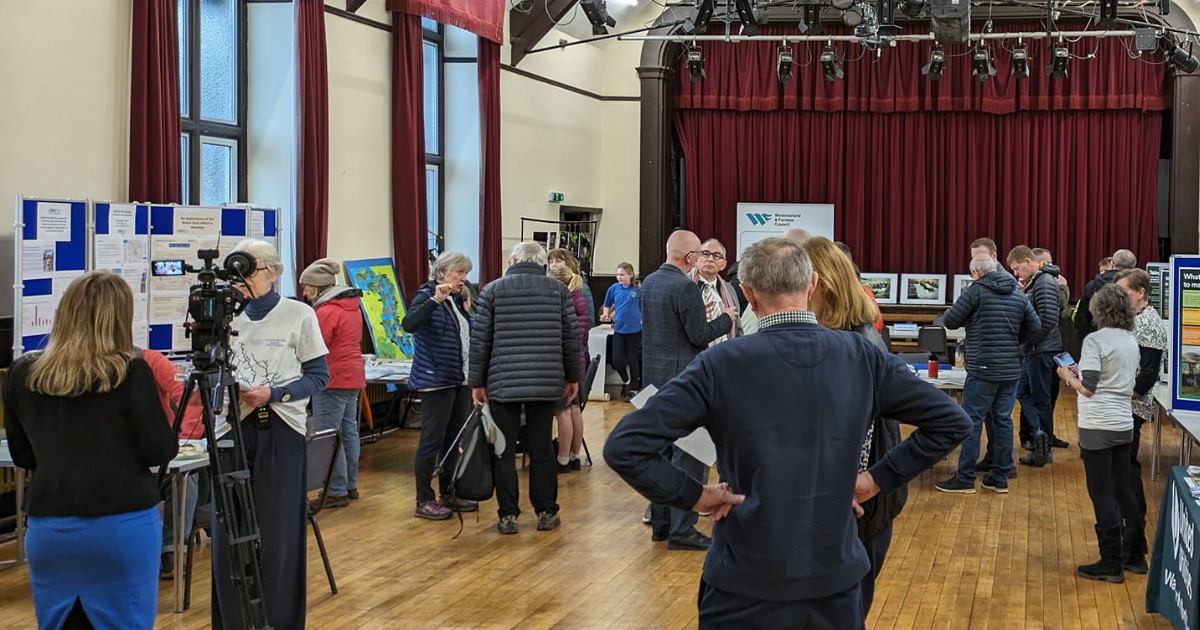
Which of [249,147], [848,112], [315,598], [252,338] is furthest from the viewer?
[848,112]

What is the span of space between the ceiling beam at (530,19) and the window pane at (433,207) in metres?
1.65

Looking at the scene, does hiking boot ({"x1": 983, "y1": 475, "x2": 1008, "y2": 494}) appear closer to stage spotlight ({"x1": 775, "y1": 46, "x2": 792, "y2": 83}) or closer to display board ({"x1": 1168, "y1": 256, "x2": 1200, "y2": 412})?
display board ({"x1": 1168, "y1": 256, "x2": 1200, "y2": 412})

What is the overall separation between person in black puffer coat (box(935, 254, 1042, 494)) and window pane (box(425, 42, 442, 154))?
19.1ft

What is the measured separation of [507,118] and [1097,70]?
701cm

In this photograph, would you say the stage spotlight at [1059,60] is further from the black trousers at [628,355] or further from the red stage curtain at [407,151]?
the red stage curtain at [407,151]

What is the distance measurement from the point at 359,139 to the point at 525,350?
14.9ft

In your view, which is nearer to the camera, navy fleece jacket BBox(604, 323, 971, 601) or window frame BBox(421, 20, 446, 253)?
navy fleece jacket BBox(604, 323, 971, 601)

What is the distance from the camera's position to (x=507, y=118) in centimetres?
1220

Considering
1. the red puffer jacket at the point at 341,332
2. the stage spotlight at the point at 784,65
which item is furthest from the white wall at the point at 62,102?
the stage spotlight at the point at 784,65

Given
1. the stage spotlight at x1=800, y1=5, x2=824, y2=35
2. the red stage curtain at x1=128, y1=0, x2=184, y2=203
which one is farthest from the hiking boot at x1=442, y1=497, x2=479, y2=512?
the stage spotlight at x1=800, y1=5, x2=824, y2=35

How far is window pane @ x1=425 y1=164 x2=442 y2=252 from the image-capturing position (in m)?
11.2

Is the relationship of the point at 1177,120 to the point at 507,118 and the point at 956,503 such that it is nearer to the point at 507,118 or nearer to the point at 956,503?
the point at 507,118

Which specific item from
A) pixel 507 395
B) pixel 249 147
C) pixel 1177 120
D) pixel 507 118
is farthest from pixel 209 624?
pixel 1177 120

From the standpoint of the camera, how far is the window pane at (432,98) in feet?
37.3
